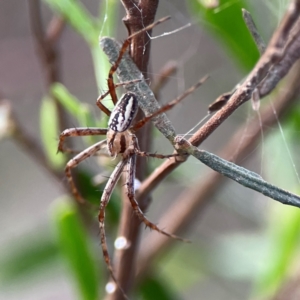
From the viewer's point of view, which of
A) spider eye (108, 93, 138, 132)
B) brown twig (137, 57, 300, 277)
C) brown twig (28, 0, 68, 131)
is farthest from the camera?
brown twig (28, 0, 68, 131)

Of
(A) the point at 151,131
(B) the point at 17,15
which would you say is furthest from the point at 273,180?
(B) the point at 17,15

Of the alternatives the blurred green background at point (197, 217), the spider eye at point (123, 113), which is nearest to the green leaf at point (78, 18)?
the blurred green background at point (197, 217)

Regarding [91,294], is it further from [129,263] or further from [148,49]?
[148,49]

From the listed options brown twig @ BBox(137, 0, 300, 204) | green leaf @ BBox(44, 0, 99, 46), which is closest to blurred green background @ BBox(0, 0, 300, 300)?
green leaf @ BBox(44, 0, 99, 46)

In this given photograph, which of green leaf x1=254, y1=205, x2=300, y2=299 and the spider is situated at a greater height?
the spider

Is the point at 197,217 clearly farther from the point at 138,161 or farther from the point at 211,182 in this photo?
the point at 138,161

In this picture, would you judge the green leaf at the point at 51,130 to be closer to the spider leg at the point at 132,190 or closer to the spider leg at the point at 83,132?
the spider leg at the point at 83,132

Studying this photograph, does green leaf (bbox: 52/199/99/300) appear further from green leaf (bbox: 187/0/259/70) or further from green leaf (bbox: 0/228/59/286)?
green leaf (bbox: 187/0/259/70)
